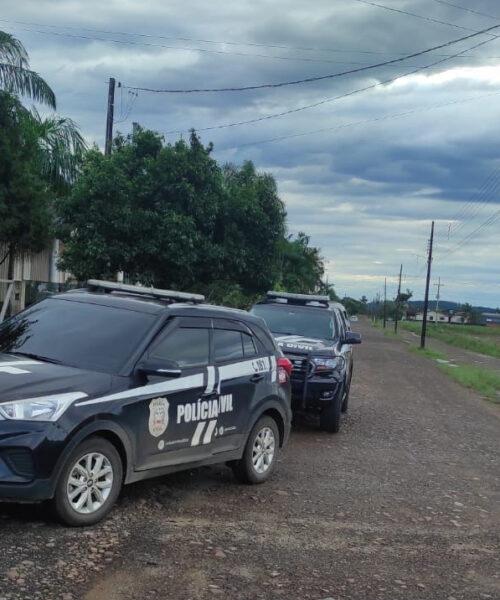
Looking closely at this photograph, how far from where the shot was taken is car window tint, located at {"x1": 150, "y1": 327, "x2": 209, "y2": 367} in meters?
6.82

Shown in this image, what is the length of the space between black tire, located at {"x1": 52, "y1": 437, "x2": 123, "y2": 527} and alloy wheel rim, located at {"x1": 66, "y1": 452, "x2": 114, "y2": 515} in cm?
1

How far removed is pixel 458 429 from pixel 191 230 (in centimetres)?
729

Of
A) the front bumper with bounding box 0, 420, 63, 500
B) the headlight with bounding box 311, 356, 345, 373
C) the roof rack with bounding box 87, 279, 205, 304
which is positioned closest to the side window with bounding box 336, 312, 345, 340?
the headlight with bounding box 311, 356, 345, 373

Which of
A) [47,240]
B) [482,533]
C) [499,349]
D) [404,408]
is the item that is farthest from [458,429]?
[499,349]

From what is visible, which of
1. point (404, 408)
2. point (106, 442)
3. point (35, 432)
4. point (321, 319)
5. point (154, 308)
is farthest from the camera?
point (404, 408)

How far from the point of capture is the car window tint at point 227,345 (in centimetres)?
747

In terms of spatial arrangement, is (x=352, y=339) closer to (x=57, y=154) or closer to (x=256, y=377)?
(x=256, y=377)

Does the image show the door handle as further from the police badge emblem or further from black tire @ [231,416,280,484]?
the police badge emblem

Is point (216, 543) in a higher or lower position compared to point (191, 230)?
lower

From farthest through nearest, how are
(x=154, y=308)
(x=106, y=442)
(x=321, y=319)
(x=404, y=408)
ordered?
1. (x=404, y=408)
2. (x=321, y=319)
3. (x=154, y=308)
4. (x=106, y=442)

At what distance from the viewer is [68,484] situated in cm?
568

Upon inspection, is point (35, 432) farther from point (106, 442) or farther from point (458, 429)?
point (458, 429)

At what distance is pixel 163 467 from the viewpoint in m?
6.58

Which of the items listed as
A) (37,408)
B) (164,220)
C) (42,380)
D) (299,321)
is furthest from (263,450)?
(164,220)
